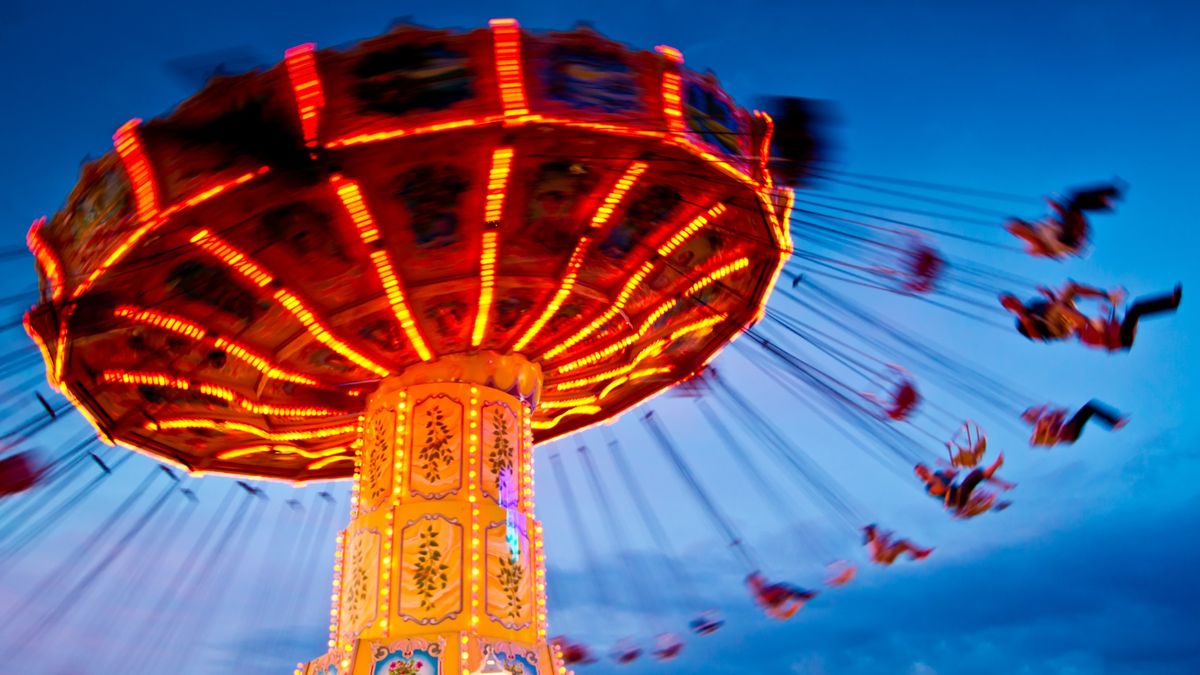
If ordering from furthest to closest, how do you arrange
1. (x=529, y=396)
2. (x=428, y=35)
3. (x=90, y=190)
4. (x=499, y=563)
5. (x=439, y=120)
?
(x=529, y=396) < (x=499, y=563) < (x=90, y=190) < (x=439, y=120) < (x=428, y=35)

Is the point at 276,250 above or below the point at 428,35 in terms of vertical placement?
above

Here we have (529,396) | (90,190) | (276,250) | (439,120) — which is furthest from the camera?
(529,396)

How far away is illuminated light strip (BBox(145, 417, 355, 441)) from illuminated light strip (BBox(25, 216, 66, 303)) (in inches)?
138

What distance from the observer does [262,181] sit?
279 inches

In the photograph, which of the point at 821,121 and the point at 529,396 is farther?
the point at 529,396

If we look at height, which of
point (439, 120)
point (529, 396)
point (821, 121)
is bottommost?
point (821, 121)

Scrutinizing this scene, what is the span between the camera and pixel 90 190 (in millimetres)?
7078

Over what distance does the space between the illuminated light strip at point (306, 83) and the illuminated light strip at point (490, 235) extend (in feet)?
4.67

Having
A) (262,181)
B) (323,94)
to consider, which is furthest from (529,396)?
(323,94)

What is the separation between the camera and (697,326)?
427 inches

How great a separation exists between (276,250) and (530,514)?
3837mm

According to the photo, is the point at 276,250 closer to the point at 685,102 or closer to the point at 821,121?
the point at 685,102

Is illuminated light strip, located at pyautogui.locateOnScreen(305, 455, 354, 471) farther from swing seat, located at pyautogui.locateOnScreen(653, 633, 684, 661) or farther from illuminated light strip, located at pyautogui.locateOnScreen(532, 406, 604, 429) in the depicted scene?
swing seat, located at pyautogui.locateOnScreen(653, 633, 684, 661)

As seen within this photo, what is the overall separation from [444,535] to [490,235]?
2998mm
